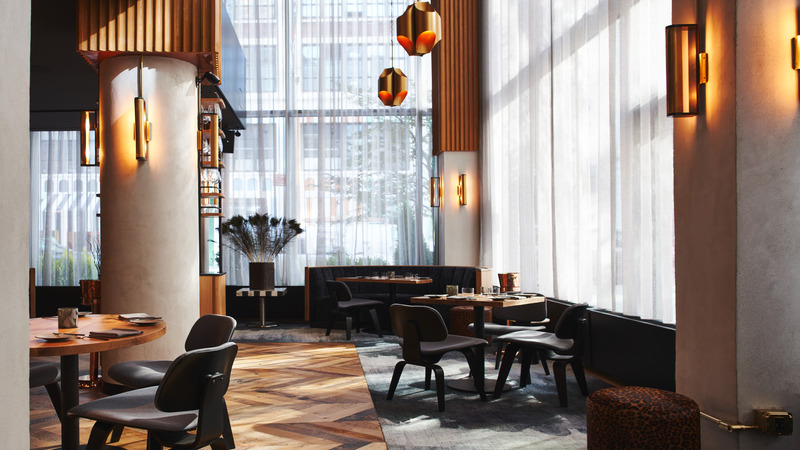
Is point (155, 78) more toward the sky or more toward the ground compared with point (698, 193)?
more toward the sky

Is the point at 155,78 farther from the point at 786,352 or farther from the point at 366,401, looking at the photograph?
the point at 786,352

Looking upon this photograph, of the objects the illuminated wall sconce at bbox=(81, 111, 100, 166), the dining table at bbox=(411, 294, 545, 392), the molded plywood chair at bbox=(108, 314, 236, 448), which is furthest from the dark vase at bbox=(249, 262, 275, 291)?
the molded plywood chair at bbox=(108, 314, 236, 448)

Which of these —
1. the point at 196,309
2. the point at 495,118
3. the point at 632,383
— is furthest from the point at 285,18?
the point at 632,383

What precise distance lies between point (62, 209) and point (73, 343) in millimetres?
8913

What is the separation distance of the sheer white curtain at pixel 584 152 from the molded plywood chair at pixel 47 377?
13.5 feet

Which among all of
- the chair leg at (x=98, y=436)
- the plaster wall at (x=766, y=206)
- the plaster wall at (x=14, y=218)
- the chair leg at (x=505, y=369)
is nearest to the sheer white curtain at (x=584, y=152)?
the chair leg at (x=505, y=369)

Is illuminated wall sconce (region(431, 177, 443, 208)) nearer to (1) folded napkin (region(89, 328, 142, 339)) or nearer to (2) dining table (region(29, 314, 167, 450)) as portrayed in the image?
(2) dining table (region(29, 314, 167, 450))

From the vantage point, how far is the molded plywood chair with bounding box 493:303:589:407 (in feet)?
15.5

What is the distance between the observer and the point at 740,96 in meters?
2.94

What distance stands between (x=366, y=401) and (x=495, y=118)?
542 centimetres

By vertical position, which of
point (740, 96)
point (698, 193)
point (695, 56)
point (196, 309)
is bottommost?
point (196, 309)

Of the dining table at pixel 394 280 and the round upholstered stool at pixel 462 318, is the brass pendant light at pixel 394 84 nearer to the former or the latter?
the dining table at pixel 394 280

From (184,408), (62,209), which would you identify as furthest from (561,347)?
(62,209)

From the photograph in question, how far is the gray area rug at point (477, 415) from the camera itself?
3.86 metres
